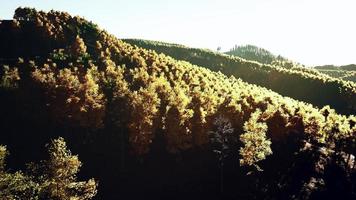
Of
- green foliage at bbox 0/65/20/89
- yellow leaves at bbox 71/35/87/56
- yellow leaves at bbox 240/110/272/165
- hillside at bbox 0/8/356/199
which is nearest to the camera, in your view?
hillside at bbox 0/8/356/199

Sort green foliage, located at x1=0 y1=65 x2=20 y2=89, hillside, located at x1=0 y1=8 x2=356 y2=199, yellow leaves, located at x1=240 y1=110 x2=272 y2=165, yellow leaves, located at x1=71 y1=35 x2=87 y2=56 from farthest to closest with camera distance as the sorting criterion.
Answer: yellow leaves, located at x1=71 y1=35 x2=87 y2=56 < green foliage, located at x1=0 y1=65 x2=20 y2=89 < yellow leaves, located at x1=240 y1=110 x2=272 y2=165 < hillside, located at x1=0 y1=8 x2=356 y2=199

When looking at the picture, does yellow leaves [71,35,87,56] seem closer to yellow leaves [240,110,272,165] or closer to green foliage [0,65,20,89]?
green foliage [0,65,20,89]

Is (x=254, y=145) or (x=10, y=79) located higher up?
(x=10, y=79)

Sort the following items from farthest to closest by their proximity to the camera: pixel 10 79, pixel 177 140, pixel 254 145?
1. pixel 10 79
2. pixel 177 140
3. pixel 254 145

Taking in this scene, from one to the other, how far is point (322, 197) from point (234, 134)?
93.4 feet

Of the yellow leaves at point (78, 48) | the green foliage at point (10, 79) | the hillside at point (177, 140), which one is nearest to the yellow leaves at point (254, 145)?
the hillside at point (177, 140)

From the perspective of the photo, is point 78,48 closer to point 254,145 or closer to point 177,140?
point 177,140

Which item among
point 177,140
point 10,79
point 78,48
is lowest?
point 177,140

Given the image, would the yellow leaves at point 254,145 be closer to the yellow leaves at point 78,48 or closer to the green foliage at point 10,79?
the green foliage at point 10,79

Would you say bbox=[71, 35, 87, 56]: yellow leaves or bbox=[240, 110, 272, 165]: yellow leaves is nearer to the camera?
bbox=[240, 110, 272, 165]: yellow leaves

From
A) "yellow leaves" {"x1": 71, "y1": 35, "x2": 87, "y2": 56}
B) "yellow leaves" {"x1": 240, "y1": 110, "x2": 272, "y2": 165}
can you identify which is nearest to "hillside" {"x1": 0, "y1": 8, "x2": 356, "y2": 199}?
"yellow leaves" {"x1": 240, "y1": 110, "x2": 272, "y2": 165}

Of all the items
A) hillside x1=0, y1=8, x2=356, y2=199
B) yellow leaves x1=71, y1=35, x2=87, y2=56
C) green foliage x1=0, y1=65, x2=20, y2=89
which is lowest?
hillside x1=0, y1=8, x2=356, y2=199

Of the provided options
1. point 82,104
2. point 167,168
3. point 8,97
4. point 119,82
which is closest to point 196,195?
point 167,168

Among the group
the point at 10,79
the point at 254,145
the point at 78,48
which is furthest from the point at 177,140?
the point at 78,48
